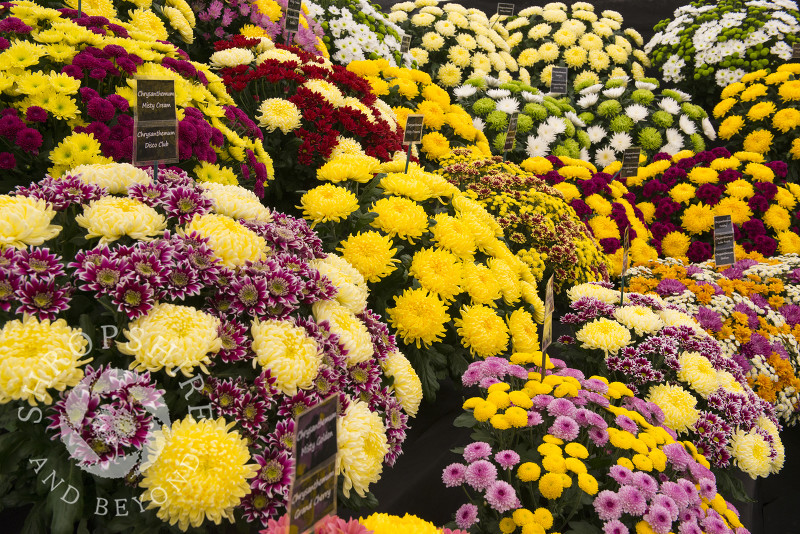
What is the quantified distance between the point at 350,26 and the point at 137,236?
4803 mm

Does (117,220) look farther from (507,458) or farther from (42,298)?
(507,458)

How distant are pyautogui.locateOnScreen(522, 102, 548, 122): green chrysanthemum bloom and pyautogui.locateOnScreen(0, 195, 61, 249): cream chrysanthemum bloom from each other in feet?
17.1

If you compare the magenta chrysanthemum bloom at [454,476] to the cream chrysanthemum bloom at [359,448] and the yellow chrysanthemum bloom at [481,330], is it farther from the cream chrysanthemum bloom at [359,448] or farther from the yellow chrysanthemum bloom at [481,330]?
the yellow chrysanthemum bloom at [481,330]

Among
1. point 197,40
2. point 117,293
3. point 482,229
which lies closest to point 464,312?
point 482,229

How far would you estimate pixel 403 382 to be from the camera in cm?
176

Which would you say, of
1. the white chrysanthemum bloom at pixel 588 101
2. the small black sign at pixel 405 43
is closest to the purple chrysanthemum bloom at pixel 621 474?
the small black sign at pixel 405 43

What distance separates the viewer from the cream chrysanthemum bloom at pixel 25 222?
1.18 m

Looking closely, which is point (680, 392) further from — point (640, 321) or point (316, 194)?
point (316, 194)

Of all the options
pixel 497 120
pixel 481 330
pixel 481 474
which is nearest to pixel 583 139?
pixel 497 120

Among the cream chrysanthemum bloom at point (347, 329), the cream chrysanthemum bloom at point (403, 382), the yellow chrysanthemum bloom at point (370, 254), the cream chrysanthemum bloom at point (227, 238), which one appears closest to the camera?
the cream chrysanthemum bloom at point (227, 238)

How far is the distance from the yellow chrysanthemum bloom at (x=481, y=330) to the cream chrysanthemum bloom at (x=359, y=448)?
2.83 feet

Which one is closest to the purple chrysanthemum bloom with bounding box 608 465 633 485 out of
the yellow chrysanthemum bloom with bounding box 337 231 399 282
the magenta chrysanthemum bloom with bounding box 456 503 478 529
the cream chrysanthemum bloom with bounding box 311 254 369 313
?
the magenta chrysanthemum bloom with bounding box 456 503 478 529

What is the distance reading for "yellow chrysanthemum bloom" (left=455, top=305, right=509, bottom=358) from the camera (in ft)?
7.25

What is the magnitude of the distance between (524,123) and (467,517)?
4.83m
